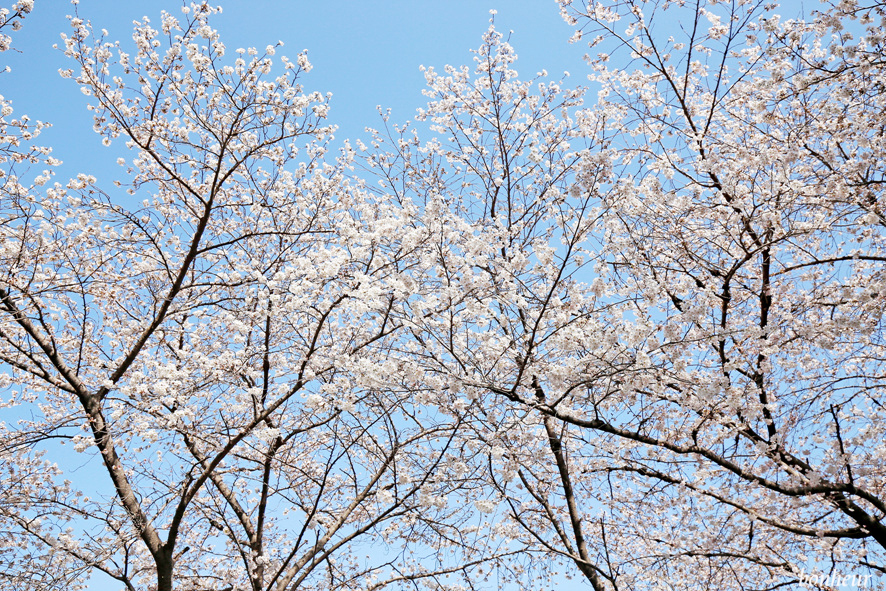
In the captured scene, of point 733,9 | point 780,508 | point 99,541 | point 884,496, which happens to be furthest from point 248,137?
point 884,496

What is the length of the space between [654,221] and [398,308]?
2.55m

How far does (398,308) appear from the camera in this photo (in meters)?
5.05

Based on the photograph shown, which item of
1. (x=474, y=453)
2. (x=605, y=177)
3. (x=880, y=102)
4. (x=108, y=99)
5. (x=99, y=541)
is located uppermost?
(x=108, y=99)

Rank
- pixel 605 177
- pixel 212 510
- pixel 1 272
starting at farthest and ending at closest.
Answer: pixel 212 510 → pixel 1 272 → pixel 605 177

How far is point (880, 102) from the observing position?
501 cm

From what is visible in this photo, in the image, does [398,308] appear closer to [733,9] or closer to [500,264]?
[500,264]

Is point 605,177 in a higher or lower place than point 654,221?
lower

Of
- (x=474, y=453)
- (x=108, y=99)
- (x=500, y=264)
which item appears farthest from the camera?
(x=108, y=99)

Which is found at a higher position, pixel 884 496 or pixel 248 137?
pixel 248 137

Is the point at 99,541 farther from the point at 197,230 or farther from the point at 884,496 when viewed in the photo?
the point at 884,496

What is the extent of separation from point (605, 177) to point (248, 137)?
4.13 meters

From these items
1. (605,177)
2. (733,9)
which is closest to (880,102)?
(733,9)

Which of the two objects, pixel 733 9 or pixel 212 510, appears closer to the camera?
pixel 733 9

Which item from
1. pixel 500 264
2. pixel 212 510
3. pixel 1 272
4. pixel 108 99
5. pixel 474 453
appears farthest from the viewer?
pixel 212 510
